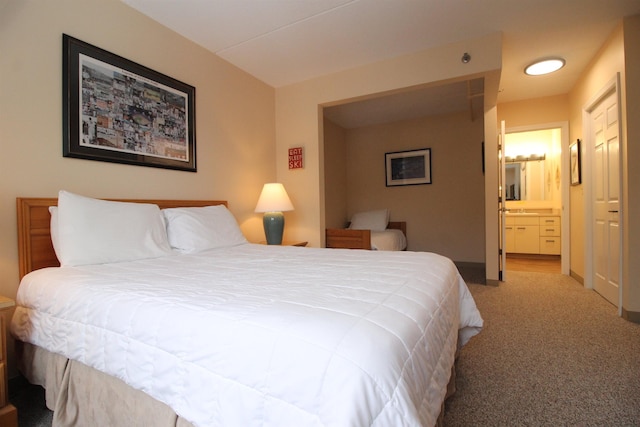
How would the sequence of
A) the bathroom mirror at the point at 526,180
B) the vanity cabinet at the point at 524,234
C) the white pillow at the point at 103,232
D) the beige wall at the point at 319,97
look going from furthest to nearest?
the bathroom mirror at the point at 526,180 < the vanity cabinet at the point at 524,234 < the beige wall at the point at 319,97 < the white pillow at the point at 103,232

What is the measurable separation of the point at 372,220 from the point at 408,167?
110 centimetres

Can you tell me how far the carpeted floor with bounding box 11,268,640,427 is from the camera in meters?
1.38

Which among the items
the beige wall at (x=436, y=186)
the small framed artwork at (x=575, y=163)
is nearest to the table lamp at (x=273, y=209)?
the beige wall at (x=436, y=186)

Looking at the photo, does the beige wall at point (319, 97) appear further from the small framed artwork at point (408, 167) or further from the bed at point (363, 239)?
the small framed artwork at point (408, 167)

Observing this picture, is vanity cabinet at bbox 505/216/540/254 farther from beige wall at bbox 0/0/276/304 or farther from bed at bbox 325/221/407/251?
beige wall at bbox 0/0/276/304

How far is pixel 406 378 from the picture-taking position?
2.31 ft

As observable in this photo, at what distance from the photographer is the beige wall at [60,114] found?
1.63 meters

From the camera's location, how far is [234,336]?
2.56ft

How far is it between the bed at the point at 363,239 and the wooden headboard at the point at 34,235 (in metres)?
2.67

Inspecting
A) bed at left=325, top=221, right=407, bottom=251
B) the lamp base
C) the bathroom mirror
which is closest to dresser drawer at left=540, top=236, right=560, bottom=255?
the bathroom mirror

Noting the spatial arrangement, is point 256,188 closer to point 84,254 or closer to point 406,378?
point 84,254

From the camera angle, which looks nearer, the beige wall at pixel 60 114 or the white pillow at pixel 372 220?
the beige wall at pixel 60 114

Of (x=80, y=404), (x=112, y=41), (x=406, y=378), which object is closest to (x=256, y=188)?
(x=112, y=41)

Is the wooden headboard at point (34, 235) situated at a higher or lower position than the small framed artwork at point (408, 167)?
lower
